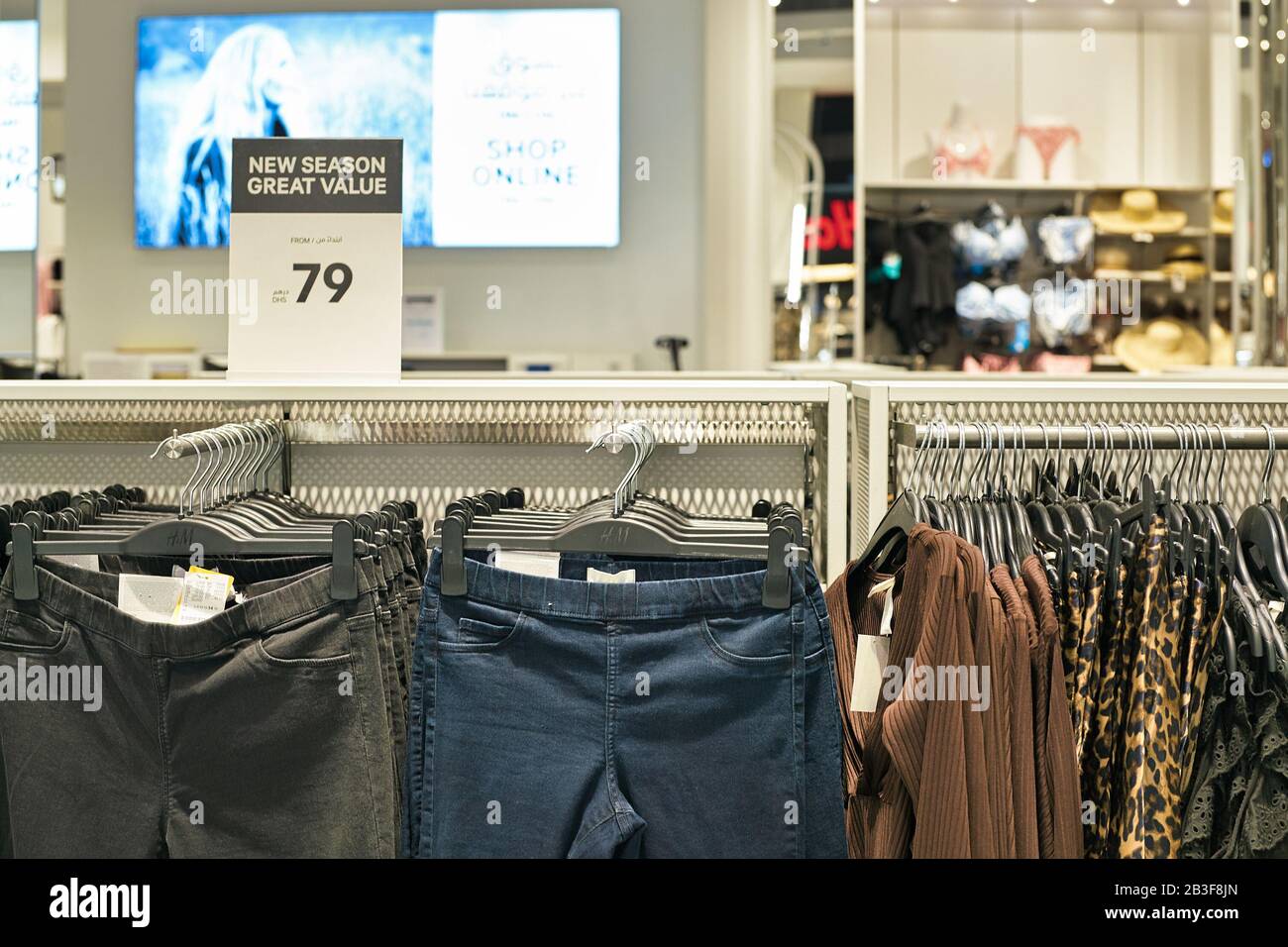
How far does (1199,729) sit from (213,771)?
1221 millimetres

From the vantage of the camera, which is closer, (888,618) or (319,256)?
(888,618)

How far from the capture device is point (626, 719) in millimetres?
1425

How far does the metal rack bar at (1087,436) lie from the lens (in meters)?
1.65

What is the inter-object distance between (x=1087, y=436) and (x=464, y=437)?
96cm

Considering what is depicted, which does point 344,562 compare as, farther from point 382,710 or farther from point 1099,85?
point 1099,85

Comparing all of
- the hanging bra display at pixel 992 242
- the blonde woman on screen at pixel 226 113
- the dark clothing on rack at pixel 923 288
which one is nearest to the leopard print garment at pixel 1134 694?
the dark clothing on rack at pixel 923 288

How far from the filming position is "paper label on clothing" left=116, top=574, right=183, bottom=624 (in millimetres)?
1497

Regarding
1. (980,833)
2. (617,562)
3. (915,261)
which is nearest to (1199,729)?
(980,833)

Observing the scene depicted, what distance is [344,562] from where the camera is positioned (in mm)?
1429

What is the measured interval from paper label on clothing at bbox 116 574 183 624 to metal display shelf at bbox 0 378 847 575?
0.33 m

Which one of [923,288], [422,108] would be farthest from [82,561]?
[923,288]

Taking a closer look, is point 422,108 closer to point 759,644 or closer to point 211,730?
point 211,730

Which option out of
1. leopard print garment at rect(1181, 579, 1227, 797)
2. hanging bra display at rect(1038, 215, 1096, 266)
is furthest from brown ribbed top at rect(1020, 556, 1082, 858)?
hanging bra display at rect(1038, 215, 1096, 266)

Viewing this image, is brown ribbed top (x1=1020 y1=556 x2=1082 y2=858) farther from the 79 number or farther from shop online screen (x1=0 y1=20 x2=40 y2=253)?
shop online screen (x1=0 y1=20 x2=40 y2=253)
